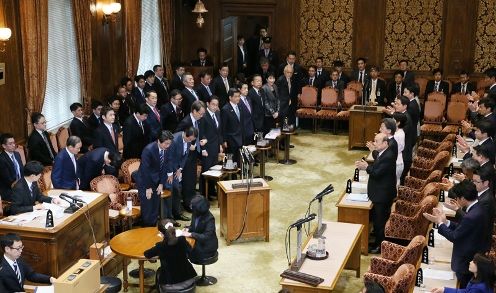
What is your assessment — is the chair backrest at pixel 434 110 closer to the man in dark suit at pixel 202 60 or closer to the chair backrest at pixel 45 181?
the man in dark suit at pixel 202 60

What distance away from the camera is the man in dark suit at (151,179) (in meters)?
10.3

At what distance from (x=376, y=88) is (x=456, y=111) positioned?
1868 mm

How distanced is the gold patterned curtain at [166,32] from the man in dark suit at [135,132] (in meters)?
5.31

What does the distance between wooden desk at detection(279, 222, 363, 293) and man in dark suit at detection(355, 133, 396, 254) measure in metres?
0.86

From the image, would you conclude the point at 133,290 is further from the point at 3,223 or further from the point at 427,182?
the point at 427,182

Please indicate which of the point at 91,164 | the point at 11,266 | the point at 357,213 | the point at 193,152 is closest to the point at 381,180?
the point at 357,213

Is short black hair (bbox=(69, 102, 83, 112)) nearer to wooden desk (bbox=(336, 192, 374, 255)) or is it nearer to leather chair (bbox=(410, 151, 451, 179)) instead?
wooden desk (bbox=(336, 192, 374, 255))

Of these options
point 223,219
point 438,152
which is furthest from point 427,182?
point 223,219

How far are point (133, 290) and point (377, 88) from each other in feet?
30.1

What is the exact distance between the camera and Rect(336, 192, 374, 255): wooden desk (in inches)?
395

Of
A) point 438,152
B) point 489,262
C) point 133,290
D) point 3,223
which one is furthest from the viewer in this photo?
point 438,152

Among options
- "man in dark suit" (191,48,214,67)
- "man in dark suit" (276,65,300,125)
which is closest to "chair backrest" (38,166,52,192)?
"man in dark suit" (276,65,300,125)

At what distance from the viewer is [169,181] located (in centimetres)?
1077

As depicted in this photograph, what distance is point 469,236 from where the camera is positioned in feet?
25.6
